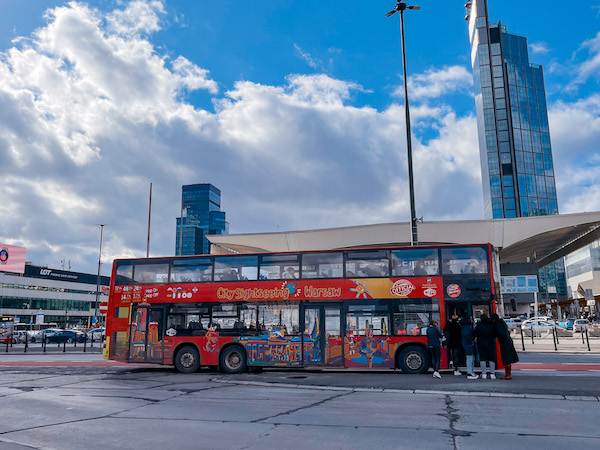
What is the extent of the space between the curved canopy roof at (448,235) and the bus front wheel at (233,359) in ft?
113

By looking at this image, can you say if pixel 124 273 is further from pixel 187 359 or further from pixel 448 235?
pixel 448 235

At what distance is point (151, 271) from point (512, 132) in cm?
A: 14139

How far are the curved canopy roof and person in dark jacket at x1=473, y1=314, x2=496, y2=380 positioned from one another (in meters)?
36.5

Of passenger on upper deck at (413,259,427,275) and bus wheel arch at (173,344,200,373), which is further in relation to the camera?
bus wheel arch at (173,344,200,373)

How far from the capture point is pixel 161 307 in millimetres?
16109

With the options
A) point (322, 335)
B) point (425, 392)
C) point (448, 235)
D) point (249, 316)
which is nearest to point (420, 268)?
point (322, 335)

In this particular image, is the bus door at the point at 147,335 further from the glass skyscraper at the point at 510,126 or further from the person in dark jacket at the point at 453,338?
the glass skyscraper at the point at 510,126

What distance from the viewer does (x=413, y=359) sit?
1439 centimetres

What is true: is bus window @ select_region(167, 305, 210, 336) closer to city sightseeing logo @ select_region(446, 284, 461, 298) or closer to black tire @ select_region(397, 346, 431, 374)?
black tire @ select_region(397, 346, 431, 374)

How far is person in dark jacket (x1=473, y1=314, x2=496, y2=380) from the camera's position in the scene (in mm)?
12789

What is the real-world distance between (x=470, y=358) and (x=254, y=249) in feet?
147

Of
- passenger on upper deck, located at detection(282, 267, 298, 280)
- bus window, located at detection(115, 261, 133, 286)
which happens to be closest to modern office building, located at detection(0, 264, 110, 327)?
bus window, located at detection(115, 261, 133, 286)

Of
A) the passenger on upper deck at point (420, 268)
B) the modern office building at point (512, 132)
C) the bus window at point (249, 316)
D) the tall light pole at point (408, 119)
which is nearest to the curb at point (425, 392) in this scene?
the bus window at point (249, 316)

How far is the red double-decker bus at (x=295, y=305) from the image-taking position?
1430 centimetres
